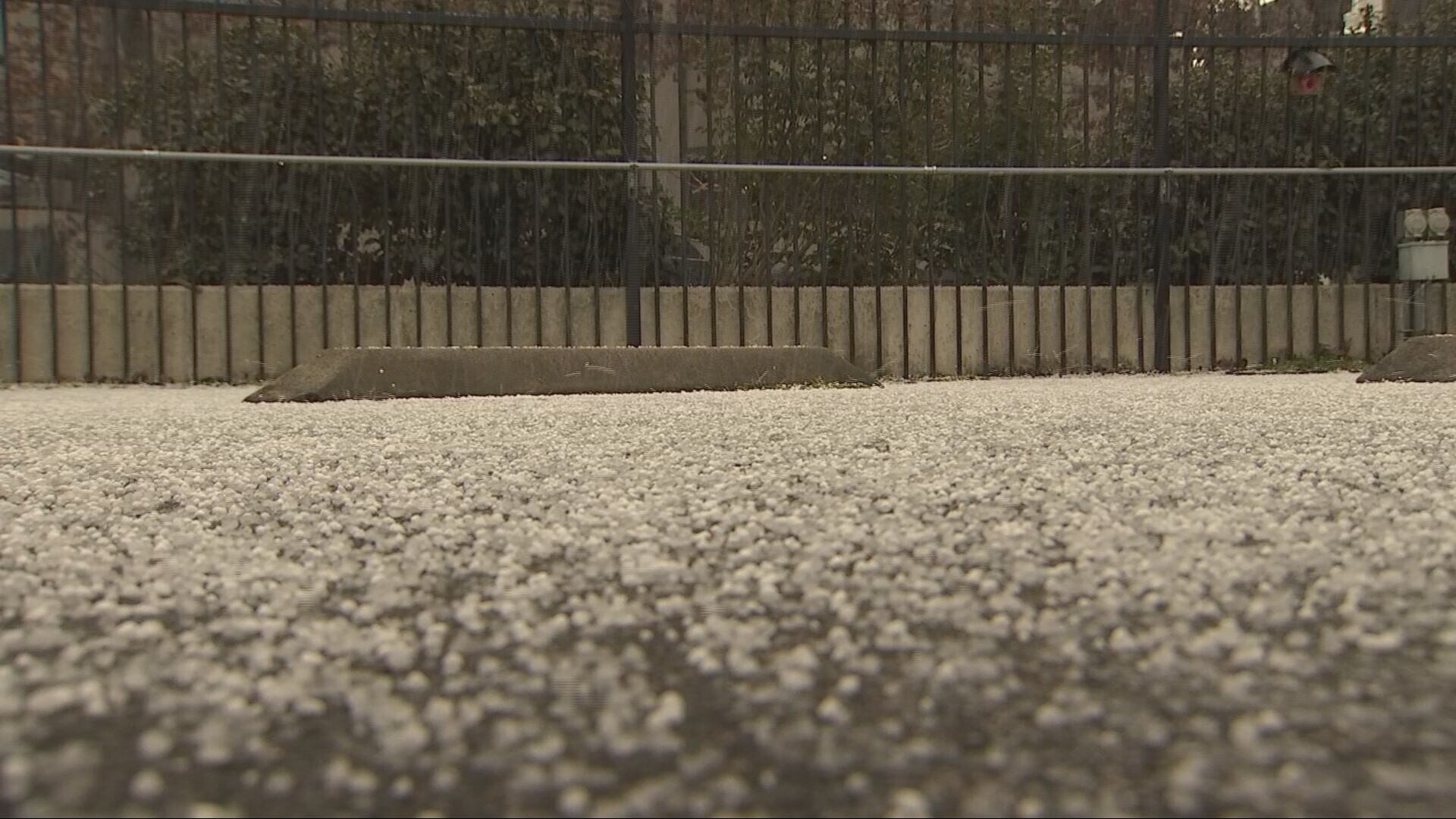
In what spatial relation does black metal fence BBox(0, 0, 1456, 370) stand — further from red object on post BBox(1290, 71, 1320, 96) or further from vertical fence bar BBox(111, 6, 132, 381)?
red object on post BBox(1290, 71, 1320, 96)

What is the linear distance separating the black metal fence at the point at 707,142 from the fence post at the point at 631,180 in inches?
0.6

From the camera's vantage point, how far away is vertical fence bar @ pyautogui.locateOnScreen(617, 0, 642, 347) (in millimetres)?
6230

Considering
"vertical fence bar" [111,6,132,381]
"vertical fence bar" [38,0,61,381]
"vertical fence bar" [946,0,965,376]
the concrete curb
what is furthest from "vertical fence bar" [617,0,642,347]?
"vertical fence bar" [38,0,61,381]

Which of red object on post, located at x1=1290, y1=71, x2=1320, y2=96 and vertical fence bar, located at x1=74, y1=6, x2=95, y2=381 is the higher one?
red object on post, located at x1=1290, y1=71, x2=1320, y2=96

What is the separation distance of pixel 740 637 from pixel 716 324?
5.28 meters

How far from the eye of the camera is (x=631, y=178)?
20.3 feet

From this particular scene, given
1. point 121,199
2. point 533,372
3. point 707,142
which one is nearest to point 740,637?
point 533,372

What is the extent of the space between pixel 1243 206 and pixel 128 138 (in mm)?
6460

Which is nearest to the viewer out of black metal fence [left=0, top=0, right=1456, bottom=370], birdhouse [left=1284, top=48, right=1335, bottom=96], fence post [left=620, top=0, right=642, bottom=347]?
black metal fence [left=0, top=0, right=1456, bottom=370]

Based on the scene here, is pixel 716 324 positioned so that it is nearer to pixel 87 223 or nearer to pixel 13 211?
pixel 87 223

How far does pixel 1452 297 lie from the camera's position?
7.00 metres

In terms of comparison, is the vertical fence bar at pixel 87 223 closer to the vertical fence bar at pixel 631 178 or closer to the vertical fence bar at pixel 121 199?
the vertical fence bar at pixel 121 199

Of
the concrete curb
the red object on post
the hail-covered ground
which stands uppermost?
the red object on post

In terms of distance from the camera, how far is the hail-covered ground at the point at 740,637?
0.81 meters
